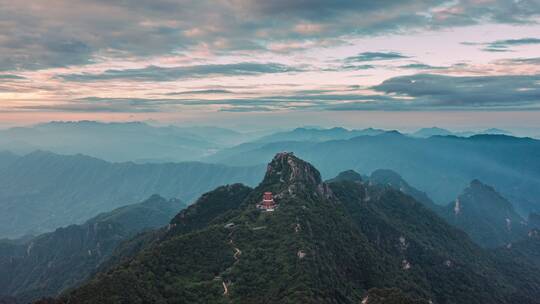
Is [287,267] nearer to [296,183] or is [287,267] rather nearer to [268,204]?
[268,204]

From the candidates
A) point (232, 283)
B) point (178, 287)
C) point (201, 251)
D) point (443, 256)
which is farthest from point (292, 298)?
point (443, 256)

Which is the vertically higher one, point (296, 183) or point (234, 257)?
point (296, 183)

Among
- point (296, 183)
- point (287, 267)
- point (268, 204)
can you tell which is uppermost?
point (296, 183)

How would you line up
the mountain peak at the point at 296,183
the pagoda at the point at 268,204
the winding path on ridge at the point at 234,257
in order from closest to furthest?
the winding path on ridge at the point at 234,257 < the pagoda at the point at 268,204 < the mountain peak at the point at 296,183

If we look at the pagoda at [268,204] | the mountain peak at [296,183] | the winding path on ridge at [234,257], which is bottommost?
the winding path on ridge at [234,257]

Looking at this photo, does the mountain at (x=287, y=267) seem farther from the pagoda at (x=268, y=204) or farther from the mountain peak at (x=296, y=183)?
the pagoda at (x=268, y=204)

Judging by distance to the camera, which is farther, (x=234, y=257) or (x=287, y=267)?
(x=234, y=257)

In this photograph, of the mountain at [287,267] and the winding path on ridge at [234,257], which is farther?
the winding path on ridge at [234,257]

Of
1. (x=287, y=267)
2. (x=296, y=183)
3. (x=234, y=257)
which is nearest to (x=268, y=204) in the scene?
(x=296, y=183)

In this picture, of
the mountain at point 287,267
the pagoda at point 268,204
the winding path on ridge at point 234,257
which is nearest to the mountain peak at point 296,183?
the mountain at point 287,267

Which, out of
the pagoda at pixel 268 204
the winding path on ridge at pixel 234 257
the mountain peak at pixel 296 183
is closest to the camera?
the winding path on ridge at pixel 234 257

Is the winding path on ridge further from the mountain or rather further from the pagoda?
the pagoda

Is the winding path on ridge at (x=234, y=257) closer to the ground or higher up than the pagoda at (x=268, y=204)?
closer to the ground

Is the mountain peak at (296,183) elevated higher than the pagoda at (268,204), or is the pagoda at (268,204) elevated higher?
the mountain peak at (296,183)
